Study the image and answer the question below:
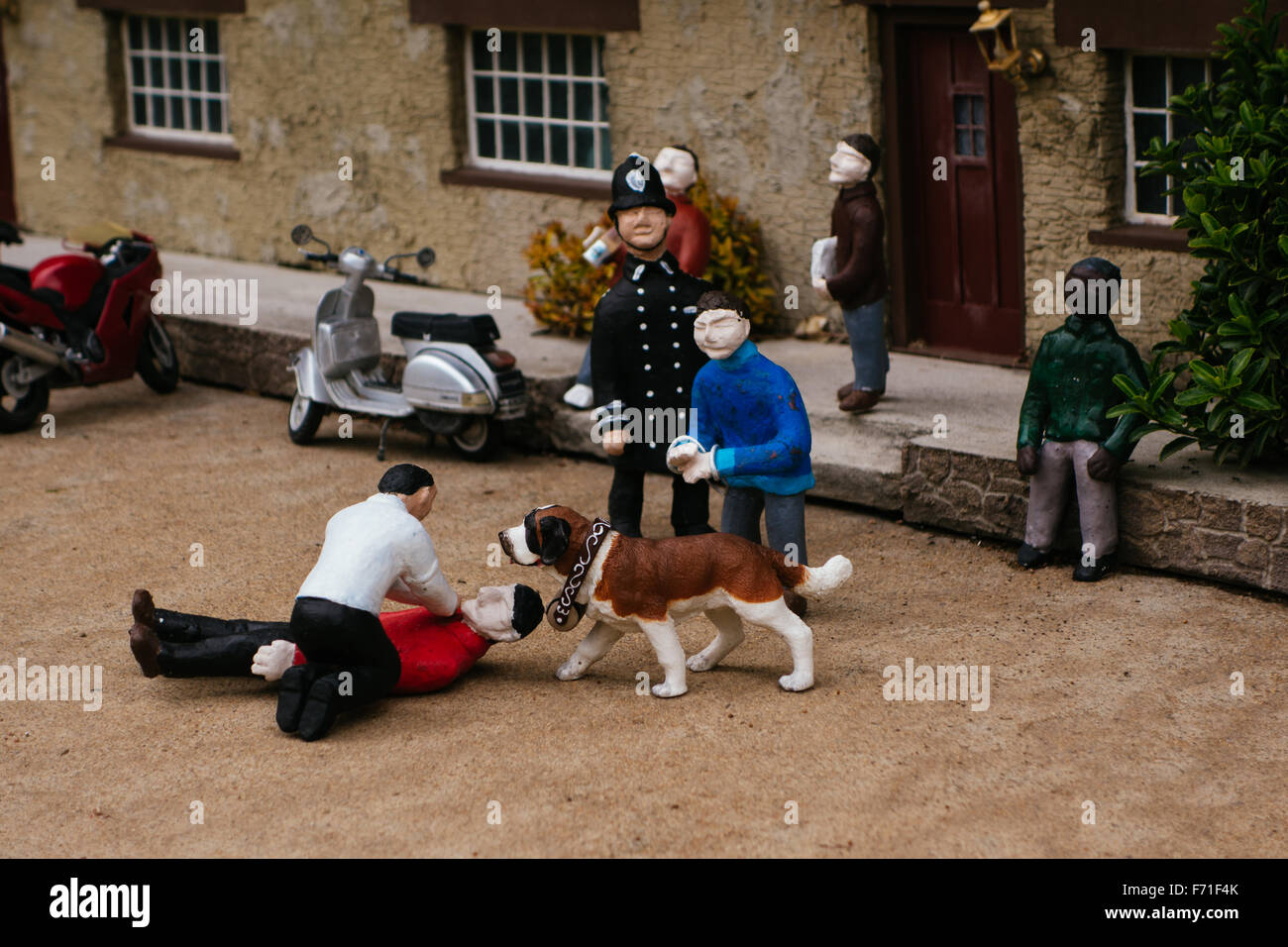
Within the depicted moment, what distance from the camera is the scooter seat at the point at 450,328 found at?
8.41 metres

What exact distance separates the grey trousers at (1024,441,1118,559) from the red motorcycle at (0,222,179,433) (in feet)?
17.5

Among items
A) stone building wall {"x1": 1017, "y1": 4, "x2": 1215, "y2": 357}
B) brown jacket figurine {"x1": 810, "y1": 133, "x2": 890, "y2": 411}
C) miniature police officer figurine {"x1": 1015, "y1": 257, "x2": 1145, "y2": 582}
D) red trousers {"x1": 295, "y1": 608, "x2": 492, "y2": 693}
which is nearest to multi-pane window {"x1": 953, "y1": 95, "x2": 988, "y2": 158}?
stone building wall {"x1": 1017, "y1": 4, "x2": 1215, "y2": 357}

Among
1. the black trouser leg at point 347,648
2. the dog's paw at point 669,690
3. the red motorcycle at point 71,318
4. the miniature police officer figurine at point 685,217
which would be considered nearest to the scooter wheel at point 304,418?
the red motorcycle at point 71,318

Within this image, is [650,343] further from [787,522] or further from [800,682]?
[800,682]

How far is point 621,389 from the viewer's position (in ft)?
21.3

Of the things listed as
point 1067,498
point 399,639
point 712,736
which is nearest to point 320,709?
point 399,639

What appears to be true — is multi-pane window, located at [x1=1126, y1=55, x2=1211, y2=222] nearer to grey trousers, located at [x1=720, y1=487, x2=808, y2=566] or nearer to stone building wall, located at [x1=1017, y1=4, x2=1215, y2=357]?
stone building wall, located at [x1=1017, y1=4, x2=1215, y2=357]

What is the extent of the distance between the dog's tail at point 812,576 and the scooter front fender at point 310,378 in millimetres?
3793

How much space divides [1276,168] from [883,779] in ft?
9.66

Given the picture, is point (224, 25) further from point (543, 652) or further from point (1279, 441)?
point (1279, 441)

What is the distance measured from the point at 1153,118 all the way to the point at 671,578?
14.1 feet

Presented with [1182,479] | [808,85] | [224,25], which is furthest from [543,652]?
[224,25]

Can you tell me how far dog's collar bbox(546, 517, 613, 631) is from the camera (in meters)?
5.47

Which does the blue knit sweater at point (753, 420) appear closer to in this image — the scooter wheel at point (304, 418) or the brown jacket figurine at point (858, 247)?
the brown jacket figurine at point (858, 247)
